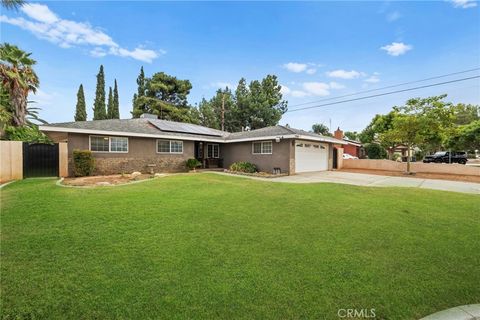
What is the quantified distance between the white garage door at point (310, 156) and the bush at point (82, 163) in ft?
40.8

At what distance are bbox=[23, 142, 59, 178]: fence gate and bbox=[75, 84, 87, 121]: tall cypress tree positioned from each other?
1040 inches

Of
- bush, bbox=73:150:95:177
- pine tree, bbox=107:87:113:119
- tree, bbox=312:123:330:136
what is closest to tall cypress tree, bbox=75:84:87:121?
pine tree, bbox=107:87:113:119

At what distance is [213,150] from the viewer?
65.3ft

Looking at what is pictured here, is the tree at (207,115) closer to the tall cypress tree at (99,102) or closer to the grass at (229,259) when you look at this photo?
the tall cypress tree at (99,102)

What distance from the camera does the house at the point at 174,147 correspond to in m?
12.9

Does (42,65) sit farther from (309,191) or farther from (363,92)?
(363,92)

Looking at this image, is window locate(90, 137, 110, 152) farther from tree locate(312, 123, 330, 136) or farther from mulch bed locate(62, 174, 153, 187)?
tree locate(312, 123, 330, 136)

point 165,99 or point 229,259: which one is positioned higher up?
point 165,99

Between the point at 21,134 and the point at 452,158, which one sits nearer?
the point at 21,134

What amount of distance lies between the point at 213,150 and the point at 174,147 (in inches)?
173

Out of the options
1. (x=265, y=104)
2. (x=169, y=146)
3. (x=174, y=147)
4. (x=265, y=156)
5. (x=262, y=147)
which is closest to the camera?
(x=169, y=146)

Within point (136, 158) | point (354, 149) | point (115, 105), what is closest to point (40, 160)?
point (136, 158)

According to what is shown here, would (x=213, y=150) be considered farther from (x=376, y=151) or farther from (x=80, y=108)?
(x=80, y=108)

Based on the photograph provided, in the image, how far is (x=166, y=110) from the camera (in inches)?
1228
